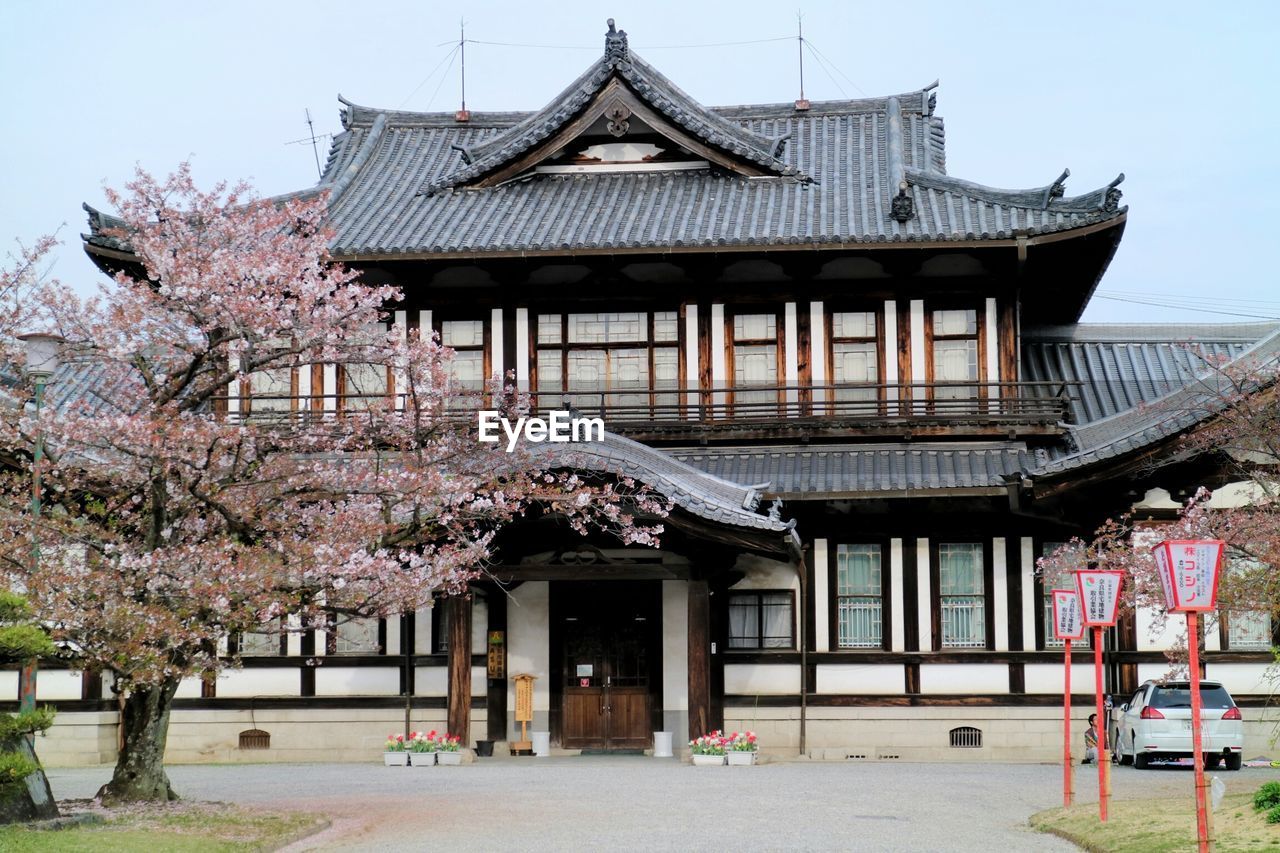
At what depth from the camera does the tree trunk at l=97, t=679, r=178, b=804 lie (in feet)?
55.9

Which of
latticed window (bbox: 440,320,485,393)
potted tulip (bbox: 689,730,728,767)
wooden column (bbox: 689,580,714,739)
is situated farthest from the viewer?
latticed window (bbox: 440,320,485,393)

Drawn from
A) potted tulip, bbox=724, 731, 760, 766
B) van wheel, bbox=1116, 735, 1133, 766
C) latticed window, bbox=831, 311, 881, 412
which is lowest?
van wheel, bbox=1116, 735, 1133, 766

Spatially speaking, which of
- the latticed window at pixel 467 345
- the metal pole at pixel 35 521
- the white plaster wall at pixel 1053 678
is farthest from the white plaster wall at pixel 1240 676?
the metal pole at pixel 35 521

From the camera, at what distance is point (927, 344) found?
2823 cm

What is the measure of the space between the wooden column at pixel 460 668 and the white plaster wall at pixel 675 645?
3459mm

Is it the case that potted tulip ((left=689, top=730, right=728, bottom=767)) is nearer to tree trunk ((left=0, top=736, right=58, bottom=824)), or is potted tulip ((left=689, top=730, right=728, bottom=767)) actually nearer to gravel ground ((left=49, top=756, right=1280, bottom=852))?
gravel ground ((left=49, top=756, right=1280, bottom=852))

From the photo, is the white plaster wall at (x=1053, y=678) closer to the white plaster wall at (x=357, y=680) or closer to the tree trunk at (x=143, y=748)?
the white plaster wall at (x=357, y=680)

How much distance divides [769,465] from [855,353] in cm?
267

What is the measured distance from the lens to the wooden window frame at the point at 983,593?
87.8 ft

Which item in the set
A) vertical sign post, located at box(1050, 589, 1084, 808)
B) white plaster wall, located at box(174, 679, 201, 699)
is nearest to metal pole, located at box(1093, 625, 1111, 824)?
vertical sign post, located at box(1050, 589, 1084, 808)

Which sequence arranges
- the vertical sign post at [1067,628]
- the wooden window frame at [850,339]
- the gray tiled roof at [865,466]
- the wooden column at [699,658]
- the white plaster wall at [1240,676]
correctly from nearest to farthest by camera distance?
the vertical sign post at [1067,628], the wooden column at [699,658], the white plaster wall at [1240,676], the gray tiled roof at [865,466], the wooden window frame at [850,339]

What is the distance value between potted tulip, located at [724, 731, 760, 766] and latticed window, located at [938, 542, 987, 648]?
4.40 m

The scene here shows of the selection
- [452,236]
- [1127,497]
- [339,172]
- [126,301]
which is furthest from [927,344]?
[126,301]

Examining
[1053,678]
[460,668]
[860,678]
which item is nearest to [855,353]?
[860,678]
